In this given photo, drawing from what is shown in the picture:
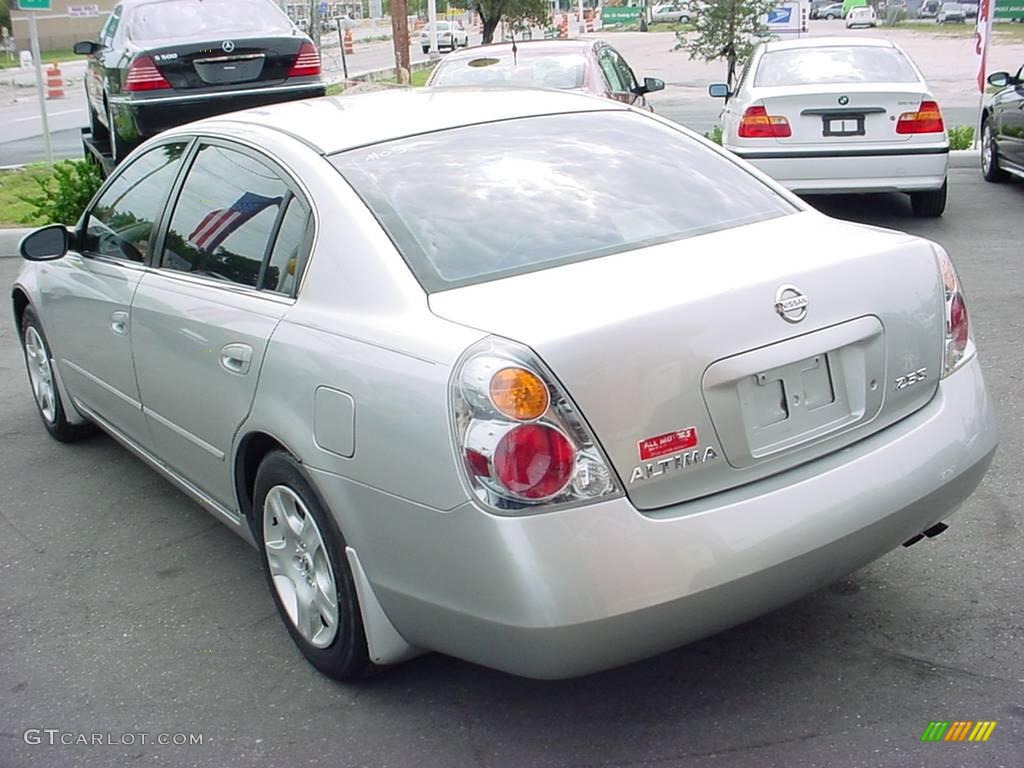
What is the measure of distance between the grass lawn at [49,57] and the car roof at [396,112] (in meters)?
46.9

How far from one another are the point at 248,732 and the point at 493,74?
847 cm

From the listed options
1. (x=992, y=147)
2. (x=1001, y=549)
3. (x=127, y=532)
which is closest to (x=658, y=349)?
(x=1001, y=549)

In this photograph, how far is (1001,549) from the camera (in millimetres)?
4066

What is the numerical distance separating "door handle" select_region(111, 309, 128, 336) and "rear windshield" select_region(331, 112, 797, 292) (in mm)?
1299

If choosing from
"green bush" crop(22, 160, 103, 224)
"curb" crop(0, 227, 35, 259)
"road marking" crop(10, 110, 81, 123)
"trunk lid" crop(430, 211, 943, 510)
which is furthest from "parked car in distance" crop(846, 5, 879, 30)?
"trunk lid" crop(430, 211, 943, 510)

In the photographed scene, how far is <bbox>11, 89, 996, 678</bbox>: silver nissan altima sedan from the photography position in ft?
9.08

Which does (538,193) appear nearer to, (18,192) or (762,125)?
(762,125)

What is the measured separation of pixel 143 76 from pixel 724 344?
913cm

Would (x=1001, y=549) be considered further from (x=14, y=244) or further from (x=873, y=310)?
(x=14, y=244)

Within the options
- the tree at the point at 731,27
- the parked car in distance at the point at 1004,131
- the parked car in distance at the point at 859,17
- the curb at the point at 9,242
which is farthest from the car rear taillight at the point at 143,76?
the parked car in distance at the point at 859,17

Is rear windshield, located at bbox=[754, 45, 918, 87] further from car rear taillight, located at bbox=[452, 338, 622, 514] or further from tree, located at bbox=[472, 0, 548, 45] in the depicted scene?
tree, located at bbox=[472, 0, 548, 45]

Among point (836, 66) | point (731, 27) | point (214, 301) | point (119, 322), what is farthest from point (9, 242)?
point (731, 27)

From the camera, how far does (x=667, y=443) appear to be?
9.33ft

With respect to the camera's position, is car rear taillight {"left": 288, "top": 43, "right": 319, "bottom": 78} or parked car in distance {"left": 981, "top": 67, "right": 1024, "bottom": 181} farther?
car rear taillight {"left": 288, "top": 43, "right": 319, "bottom": 78}
